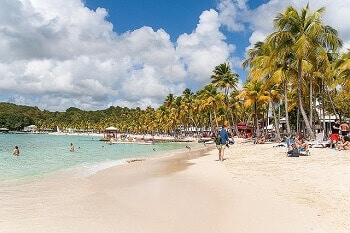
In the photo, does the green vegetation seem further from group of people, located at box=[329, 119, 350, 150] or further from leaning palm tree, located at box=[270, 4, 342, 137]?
group of people, located at box=[329, 119, 350, 150]

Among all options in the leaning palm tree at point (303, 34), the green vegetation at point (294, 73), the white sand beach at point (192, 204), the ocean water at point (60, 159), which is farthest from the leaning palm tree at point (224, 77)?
the white sand beach at point (192, 204)

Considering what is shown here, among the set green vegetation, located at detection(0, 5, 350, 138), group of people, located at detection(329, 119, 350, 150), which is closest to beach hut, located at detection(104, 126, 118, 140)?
green vegetation, located at detection(0, 5, 350, 138)

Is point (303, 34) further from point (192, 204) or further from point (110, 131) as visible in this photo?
point (110, 131)

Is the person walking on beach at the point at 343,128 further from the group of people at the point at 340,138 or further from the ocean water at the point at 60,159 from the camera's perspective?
the ocean water at the point at 60,159

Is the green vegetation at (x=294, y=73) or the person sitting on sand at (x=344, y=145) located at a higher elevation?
the green vegetation at (x=294, y=73)

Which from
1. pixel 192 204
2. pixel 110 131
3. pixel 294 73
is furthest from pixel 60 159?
pixel 110 131

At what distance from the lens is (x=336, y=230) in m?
6.30

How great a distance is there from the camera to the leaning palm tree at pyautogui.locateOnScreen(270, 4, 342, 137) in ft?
86.7

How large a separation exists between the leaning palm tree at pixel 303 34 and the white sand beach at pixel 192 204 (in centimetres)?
1498

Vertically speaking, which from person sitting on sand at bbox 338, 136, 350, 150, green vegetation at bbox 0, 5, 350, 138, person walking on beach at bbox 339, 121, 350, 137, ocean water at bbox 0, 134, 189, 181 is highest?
green vegetation at bbox 0, 5, 350, 138

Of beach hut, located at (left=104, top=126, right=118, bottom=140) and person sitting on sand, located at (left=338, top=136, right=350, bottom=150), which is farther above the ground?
beach hut, located at (left=104, top=126, right=118, bottom=140)

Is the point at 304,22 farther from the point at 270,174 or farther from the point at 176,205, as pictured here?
the point at 176,205

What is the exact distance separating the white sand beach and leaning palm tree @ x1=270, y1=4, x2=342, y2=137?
1498 centimetres

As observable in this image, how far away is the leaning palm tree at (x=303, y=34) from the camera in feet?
86.7
